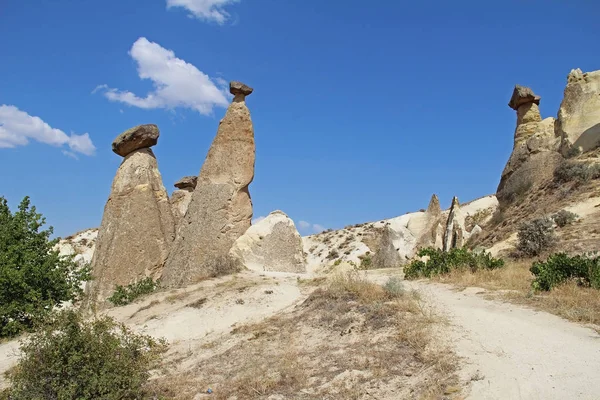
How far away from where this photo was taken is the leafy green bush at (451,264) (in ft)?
38.5

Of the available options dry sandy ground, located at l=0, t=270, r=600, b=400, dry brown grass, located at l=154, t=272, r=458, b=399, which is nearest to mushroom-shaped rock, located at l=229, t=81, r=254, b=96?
dry sandy ground, located at l=0, t=270, r=600, b=400

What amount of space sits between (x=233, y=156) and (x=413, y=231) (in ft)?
28.8

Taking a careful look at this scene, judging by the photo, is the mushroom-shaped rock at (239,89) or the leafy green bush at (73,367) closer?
the leafy green bush at (73,367)

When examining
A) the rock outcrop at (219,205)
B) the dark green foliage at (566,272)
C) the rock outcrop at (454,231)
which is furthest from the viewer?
the rock outcrop at (454,231)

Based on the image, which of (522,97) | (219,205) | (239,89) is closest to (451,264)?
(219,205)

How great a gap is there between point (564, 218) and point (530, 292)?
264 inches

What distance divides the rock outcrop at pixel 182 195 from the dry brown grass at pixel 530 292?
12014 mm

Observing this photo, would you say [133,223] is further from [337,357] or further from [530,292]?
[530,292]

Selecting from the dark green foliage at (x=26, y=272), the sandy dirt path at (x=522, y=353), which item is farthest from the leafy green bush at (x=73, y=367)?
the dark green foliage at (x=26, y=272)

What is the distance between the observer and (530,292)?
342 inches

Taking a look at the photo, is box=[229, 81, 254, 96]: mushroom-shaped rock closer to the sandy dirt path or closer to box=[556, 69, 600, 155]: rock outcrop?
the sandy dirt path

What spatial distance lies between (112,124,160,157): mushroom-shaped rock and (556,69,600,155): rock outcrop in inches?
568

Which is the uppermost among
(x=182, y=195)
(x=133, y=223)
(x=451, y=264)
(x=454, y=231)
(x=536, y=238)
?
(x=182, y=195)

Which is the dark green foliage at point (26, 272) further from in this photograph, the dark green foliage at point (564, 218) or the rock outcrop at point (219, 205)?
the dark green foliage at point (564, 218)
